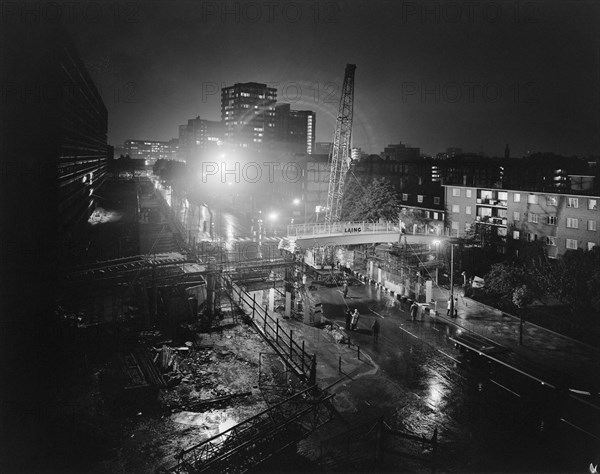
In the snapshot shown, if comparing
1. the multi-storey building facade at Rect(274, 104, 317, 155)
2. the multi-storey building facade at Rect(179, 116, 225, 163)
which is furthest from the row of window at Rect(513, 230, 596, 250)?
the multi-storey building facade at Rect(179, 116, 225, 163)

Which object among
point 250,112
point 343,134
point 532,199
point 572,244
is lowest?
point 572,244

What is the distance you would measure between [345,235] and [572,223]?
21292mm

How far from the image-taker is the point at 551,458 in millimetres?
12633

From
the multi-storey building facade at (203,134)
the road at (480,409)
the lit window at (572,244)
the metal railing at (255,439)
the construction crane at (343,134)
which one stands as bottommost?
the road at (480,409)

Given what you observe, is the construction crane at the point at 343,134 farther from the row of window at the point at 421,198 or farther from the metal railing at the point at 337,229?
the metal railing at the point at 337,229


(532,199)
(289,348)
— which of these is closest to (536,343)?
(289,348)

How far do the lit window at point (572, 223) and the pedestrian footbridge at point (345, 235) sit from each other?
11735 millimetres

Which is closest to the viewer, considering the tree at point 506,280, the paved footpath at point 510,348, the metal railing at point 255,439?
the metal railing at point 255,439

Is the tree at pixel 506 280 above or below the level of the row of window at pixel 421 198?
below

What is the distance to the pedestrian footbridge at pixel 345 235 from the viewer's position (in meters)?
31.9

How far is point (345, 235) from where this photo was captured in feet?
109

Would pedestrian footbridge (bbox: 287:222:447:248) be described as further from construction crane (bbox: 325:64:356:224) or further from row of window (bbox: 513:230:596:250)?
construction crane (bbox: 325:64:356:224)

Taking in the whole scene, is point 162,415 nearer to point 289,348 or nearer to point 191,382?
point 191,382

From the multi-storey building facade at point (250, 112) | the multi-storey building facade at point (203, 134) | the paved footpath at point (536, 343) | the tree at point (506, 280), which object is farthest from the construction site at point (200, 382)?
the multi-storey building facade at point (203, 134)
